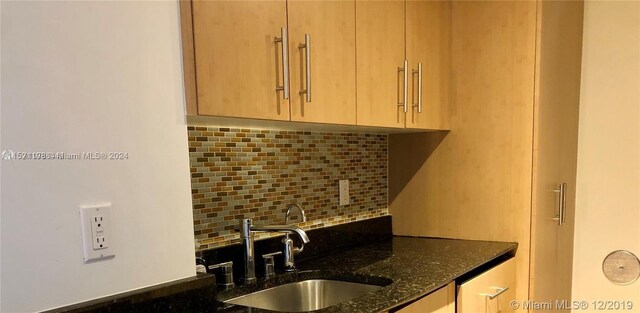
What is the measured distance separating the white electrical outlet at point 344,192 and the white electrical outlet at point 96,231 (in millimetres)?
1141

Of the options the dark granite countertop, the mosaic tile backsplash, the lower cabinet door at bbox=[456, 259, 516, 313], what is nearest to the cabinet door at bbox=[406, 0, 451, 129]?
the mosaic tile backsplash

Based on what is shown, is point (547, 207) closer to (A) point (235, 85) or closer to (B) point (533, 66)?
(B) point (533, 66)

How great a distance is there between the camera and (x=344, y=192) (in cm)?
193

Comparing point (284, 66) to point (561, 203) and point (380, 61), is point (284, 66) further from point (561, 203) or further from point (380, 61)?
point (561, 203)

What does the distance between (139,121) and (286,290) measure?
31.0 inches

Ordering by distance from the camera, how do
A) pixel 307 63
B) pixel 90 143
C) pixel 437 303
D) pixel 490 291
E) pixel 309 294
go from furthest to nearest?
1. pixel 490 291
2. pixel 309 294
3. pixel 437 303
4. pixel 307 63
5. pixel 90 143

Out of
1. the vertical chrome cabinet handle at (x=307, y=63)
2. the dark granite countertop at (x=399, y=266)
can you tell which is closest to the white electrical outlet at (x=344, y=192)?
the dark granite countertop at (x=399, y=266)

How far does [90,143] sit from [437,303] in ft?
3.59

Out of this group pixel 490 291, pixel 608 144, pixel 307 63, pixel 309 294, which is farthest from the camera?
pixel 608 144

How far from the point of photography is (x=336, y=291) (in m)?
1.50

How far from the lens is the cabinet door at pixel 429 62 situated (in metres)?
1.72

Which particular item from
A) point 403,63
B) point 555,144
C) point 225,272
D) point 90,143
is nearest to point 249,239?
point 225,272

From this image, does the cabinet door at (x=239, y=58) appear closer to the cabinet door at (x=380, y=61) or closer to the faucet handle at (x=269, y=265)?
the cabinet door at (x=380, y=61)

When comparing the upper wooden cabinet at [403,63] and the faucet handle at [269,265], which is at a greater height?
the upper wooden cabinet at [403,63]
